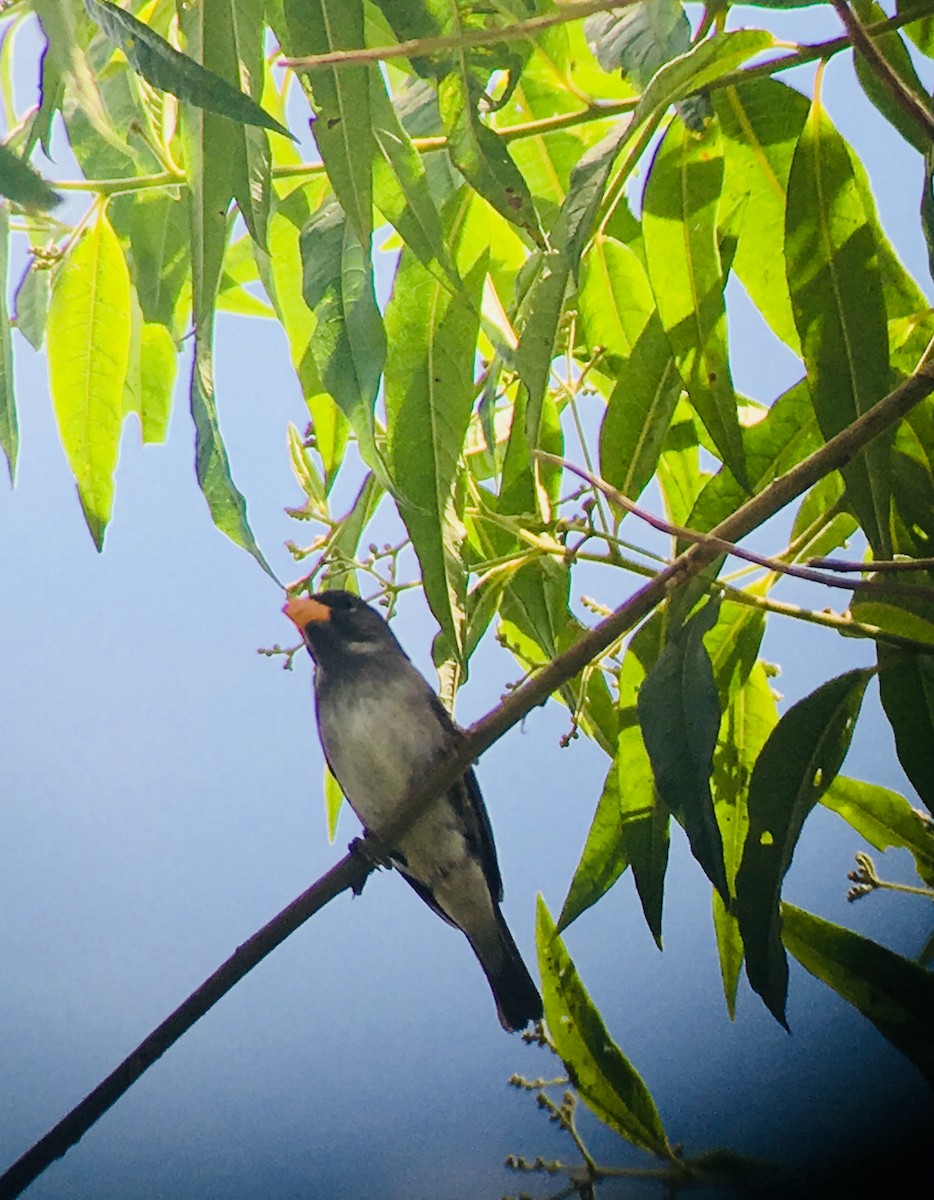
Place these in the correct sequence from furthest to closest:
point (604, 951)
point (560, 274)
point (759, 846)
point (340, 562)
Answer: point (604, 951)
point (340, 562)
point (759, 846)
point (560, 274)

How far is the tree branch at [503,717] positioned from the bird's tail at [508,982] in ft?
Result: 1.81

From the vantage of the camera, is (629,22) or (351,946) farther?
(351,946)

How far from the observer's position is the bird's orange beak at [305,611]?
170cm

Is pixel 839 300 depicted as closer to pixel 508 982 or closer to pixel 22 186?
pixel 22 186

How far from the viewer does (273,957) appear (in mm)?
2287

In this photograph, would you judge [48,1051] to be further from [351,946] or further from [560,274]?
[560,274]

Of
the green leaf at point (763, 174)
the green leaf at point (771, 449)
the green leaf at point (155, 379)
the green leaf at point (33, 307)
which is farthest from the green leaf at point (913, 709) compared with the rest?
the green leaf at point (33, 307)

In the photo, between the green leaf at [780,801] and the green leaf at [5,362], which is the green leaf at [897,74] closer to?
the green leaf at [780,801]

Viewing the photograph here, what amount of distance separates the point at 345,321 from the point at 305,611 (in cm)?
87

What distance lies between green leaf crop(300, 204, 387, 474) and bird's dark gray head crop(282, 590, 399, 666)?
0.83 meters

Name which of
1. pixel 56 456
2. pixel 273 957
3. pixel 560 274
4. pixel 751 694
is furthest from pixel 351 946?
pixel 560 274

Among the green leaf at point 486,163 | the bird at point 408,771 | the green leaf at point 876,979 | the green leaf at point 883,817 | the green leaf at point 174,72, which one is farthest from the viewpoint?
the bird at point 408,771

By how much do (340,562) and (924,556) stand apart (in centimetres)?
54

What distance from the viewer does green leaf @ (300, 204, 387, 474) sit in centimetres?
87
